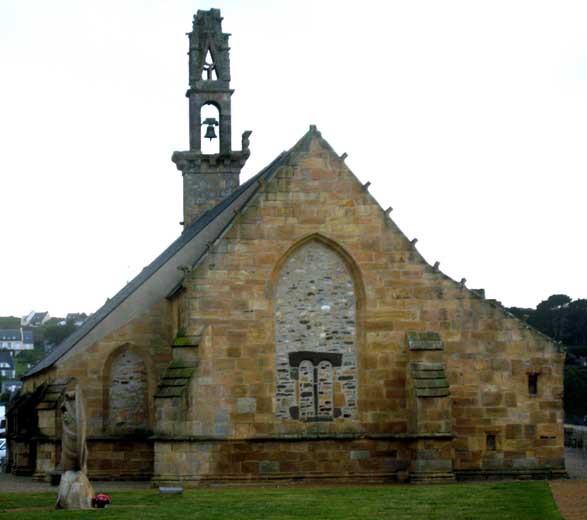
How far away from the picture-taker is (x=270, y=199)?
33.1 m

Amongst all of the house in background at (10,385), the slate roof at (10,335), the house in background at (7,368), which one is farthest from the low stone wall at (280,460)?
the slate roof at (10,335)

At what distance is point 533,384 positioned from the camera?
3406 cm

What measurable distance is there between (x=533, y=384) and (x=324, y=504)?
10.9m

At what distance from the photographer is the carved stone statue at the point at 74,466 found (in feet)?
79.6

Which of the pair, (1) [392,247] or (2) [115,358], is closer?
(1) [392,247]

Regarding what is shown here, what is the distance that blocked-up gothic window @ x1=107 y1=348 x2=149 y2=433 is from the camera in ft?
120

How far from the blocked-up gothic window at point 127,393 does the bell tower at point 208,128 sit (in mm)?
12813

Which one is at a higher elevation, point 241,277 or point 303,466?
point 241,277

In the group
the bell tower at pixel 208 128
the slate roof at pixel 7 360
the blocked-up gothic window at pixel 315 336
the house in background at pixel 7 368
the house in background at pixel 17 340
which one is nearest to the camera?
the blocked-up gothic window at pixel 315 336

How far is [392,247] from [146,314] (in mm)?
7389

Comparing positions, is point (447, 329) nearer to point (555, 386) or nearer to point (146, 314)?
point (555, 386)

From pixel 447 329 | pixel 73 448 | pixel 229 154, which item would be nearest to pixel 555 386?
pixel 447 329

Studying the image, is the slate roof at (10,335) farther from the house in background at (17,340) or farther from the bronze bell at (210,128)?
the bronze bell at (210,128)

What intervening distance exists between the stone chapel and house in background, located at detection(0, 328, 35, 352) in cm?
15238
